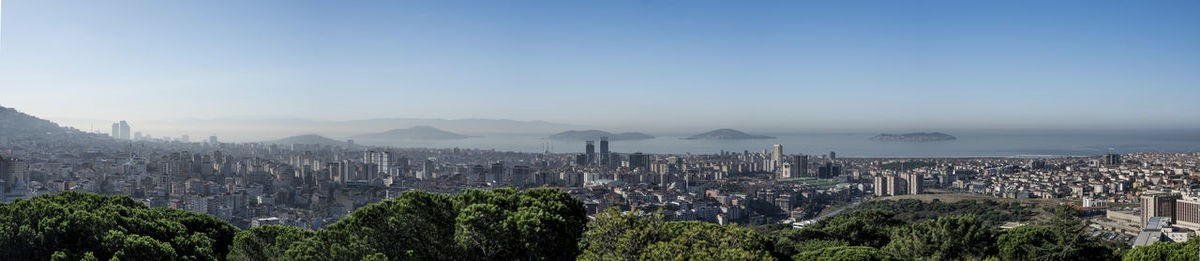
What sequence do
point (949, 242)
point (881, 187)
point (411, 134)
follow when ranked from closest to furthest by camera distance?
point (949, 242) < point (881, 187) < point (411, 134)

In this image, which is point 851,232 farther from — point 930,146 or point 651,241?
point 930,146

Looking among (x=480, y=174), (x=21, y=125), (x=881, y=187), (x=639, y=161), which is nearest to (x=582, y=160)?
(x=639, y=161)

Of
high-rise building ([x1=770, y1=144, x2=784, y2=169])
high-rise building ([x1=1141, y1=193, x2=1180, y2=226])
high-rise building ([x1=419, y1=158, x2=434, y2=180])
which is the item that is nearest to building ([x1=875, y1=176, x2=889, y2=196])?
high-rise building ([x1=770, y1=144, x2=784, y2=169])

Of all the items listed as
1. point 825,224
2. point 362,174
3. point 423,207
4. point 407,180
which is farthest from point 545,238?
point 362,174

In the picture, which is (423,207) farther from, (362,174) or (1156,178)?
(1156,178)

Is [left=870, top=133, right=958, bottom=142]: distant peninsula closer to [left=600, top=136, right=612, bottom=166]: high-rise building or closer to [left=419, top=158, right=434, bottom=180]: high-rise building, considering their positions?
[left=600, top=136, right=612, bottom=166]: high-rise building

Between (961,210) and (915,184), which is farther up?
(915,184)
